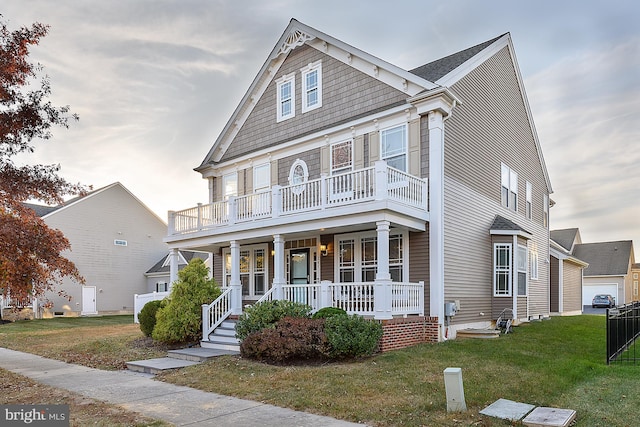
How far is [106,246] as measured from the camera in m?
31.6

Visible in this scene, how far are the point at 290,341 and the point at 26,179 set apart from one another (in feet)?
21.0

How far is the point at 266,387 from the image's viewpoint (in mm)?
8328

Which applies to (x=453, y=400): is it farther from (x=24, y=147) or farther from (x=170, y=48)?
(x=170, y=48)

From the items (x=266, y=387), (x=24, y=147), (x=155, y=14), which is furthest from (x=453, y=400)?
(x=155, y=14)

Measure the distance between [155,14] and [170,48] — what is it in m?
2.01

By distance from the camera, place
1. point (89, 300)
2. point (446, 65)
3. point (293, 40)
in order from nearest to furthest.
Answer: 1. point (446, 65)
2. point (293, 40)
3. point (89, 300)

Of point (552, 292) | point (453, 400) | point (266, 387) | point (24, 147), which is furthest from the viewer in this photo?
point (552, 292)

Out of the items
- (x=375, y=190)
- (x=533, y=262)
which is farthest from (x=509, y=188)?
(x=375, y=190)

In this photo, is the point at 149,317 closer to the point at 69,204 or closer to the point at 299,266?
the point at 299,266

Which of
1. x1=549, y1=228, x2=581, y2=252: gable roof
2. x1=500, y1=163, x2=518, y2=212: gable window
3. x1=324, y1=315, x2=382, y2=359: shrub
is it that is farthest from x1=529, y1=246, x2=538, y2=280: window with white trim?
x1=549, y1=228, x2=581, y2=252: gable roof

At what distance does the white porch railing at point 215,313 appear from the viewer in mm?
13617

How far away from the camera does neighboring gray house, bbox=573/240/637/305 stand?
44691 mm

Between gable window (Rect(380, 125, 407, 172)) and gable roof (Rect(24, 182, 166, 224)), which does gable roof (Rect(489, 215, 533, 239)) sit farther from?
gable roof (Rect(24, 182, 166, 224))

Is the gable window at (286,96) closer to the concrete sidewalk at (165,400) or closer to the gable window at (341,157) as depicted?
the gable window at (341,157)
